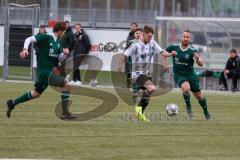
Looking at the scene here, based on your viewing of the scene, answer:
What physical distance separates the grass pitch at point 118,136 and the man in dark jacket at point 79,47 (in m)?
9.50

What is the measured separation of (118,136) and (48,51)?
11.8 ft

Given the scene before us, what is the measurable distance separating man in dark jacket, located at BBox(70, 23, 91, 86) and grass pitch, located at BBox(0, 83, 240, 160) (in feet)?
31.2

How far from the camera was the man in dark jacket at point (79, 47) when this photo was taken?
30828 mm

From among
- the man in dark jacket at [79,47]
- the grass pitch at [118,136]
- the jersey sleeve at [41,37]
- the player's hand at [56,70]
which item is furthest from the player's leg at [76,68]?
the jersey sleeve at [41,37]

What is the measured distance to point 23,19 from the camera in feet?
113

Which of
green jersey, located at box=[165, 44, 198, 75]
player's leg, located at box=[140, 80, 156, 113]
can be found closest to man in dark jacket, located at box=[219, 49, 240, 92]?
green jersey, located at box=[165, 44, 198, 75]

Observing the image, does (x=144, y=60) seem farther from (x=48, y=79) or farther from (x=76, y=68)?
(x=76, y=68)

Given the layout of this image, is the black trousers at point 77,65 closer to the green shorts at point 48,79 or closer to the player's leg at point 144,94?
the player's leg at point 144,94

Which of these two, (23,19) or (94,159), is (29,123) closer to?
(94,159)

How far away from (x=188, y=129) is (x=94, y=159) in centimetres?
470

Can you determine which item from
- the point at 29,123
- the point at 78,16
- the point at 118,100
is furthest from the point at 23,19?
the point at 29,123

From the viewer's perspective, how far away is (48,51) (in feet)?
57.4

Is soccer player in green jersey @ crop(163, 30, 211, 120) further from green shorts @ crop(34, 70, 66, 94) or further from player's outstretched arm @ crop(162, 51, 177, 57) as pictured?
green shorts @ crop(34, 70, 66, 94)

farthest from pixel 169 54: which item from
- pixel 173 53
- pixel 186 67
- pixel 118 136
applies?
pixel 118 136
